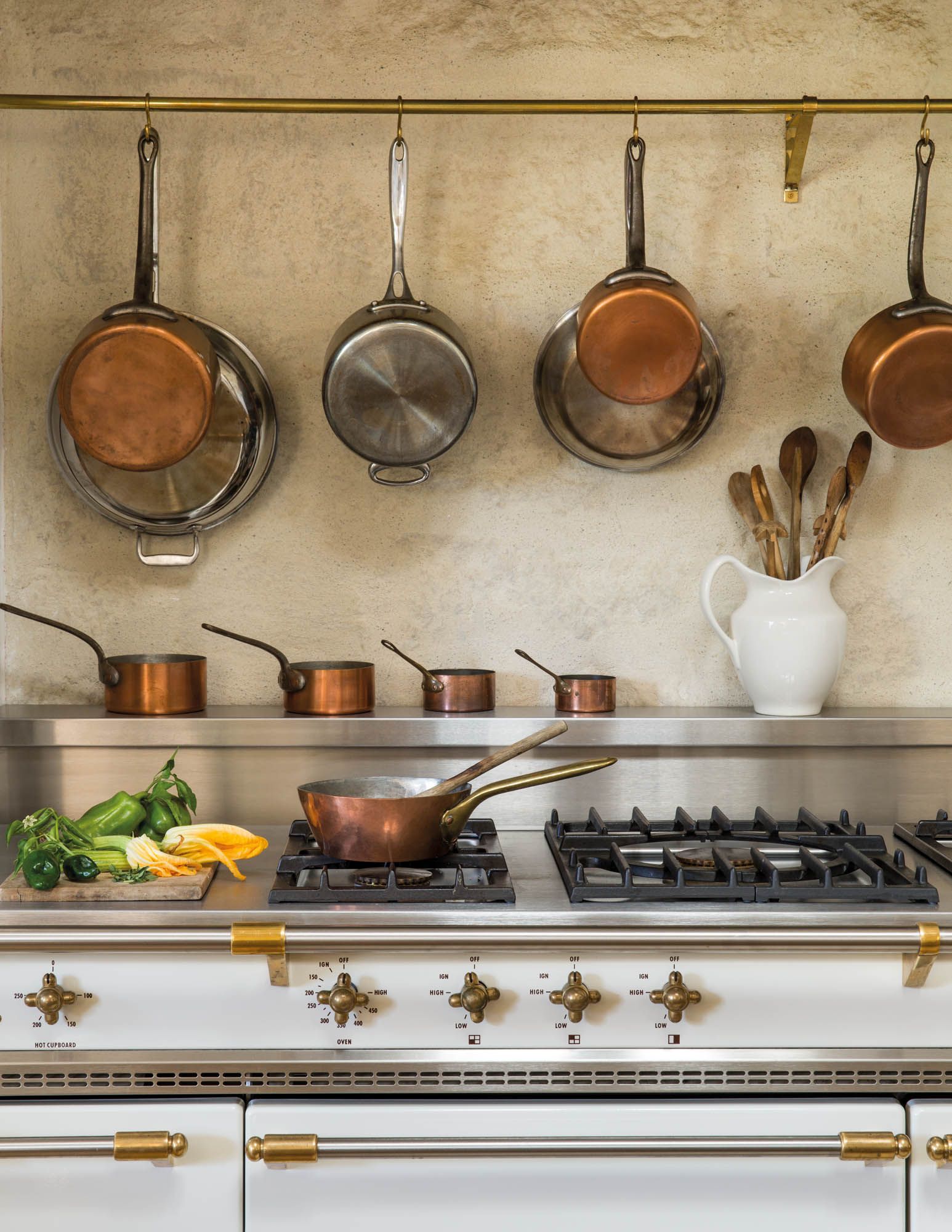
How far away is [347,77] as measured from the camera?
1.95m

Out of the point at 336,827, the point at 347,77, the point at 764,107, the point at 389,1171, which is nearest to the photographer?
the point at 389,1171

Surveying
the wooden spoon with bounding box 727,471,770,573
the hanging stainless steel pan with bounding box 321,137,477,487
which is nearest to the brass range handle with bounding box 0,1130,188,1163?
the hanging stainless steel pan with bounding box 321,137,477,487

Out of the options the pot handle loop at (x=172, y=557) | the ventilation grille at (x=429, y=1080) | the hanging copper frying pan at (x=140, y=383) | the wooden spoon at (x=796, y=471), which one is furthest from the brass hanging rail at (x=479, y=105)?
the ventilation grille at (x=429, y=1080)

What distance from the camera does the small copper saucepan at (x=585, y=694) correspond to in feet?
6.15

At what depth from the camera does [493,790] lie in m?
1.45

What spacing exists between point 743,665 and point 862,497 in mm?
407

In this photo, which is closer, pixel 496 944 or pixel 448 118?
pixel 496 944

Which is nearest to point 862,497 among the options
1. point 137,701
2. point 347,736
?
point 347,736

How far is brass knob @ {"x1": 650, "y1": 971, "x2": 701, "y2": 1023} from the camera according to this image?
1323 millimetres

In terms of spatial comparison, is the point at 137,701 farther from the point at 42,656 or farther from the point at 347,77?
the point at 347,77

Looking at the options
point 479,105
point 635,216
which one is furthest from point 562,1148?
point 479,105

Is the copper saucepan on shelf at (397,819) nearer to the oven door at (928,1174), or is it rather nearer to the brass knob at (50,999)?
the brass knob at (50,999)

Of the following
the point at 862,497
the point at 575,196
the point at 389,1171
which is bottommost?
the point at 389,1171

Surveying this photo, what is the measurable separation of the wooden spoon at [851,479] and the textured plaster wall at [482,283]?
0.22 feet
